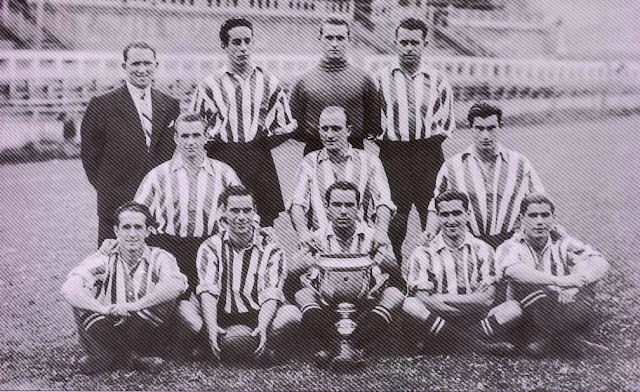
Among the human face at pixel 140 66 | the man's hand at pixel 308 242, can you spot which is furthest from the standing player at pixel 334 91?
the human face at pixel 140 66

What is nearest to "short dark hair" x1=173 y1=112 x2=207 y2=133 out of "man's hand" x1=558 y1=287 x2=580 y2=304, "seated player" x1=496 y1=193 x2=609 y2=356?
"seated player" x1=496 y1=193 x2=609 y2=356

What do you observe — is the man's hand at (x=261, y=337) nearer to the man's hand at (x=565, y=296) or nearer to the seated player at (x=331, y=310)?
the seated player at (x=331, y=310)

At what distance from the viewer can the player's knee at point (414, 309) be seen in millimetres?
2528

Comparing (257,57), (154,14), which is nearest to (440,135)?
(257,57)

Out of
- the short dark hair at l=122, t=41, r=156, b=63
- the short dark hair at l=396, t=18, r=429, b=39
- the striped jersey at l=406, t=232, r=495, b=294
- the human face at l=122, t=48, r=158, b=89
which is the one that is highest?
the short dark hair at l=396, t=18, r=429, b=39

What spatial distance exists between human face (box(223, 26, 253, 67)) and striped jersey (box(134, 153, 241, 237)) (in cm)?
45

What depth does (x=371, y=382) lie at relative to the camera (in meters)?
2.52

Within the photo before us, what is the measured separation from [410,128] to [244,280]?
96 centimetres

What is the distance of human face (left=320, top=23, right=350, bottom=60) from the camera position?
275 centimetres

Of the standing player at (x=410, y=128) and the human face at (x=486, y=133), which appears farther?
the standing player at (x=410, y=128)

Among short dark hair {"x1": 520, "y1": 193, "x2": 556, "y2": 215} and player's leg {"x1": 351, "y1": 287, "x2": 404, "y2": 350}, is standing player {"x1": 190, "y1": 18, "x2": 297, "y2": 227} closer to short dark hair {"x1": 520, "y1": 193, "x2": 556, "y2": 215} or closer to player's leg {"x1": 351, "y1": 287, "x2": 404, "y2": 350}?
player's leg {"x1": 351, "y1": 287, "x2": 404, "y2": 350}

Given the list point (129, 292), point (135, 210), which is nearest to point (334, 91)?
point (135, 210)

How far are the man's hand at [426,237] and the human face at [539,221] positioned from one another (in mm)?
366

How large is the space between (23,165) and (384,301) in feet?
6.74
